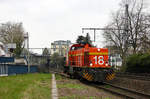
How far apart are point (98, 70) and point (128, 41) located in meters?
16.5

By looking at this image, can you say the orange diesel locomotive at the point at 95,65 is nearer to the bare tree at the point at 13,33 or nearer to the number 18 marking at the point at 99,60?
the number 18 marking at the point at 99,60

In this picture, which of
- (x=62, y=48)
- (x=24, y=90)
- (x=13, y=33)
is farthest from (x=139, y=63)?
(x=13, y=33)

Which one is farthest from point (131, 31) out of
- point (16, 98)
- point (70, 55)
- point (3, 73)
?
point (16, 98)

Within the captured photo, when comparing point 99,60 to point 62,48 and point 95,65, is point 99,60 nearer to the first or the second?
point 95,65

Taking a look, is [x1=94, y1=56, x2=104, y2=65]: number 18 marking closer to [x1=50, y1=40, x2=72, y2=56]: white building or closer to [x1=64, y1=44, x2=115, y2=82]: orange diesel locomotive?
[x1=64, y1=44, x2=115, y2=82]: orange diesel locomotive

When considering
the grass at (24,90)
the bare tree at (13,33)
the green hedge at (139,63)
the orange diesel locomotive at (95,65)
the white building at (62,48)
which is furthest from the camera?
the bare tree at (13,33)

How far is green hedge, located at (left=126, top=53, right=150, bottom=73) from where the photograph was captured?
25.0 meters

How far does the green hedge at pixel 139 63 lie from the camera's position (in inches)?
984

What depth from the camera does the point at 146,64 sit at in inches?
982

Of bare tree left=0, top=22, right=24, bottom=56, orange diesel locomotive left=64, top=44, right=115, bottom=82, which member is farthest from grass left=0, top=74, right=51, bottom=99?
bare tree left=0, top=22, right=24, bottom=56

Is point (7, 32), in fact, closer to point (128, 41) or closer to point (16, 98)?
A: point (128, 41)

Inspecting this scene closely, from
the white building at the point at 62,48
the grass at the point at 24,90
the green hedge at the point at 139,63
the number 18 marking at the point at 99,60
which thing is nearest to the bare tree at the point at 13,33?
the white building at the point at 62,48

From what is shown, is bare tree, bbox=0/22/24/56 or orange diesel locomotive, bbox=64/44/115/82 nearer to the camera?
orange diesel locomotive, bbox=64/44/115/82

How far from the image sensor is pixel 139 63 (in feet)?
86.1
